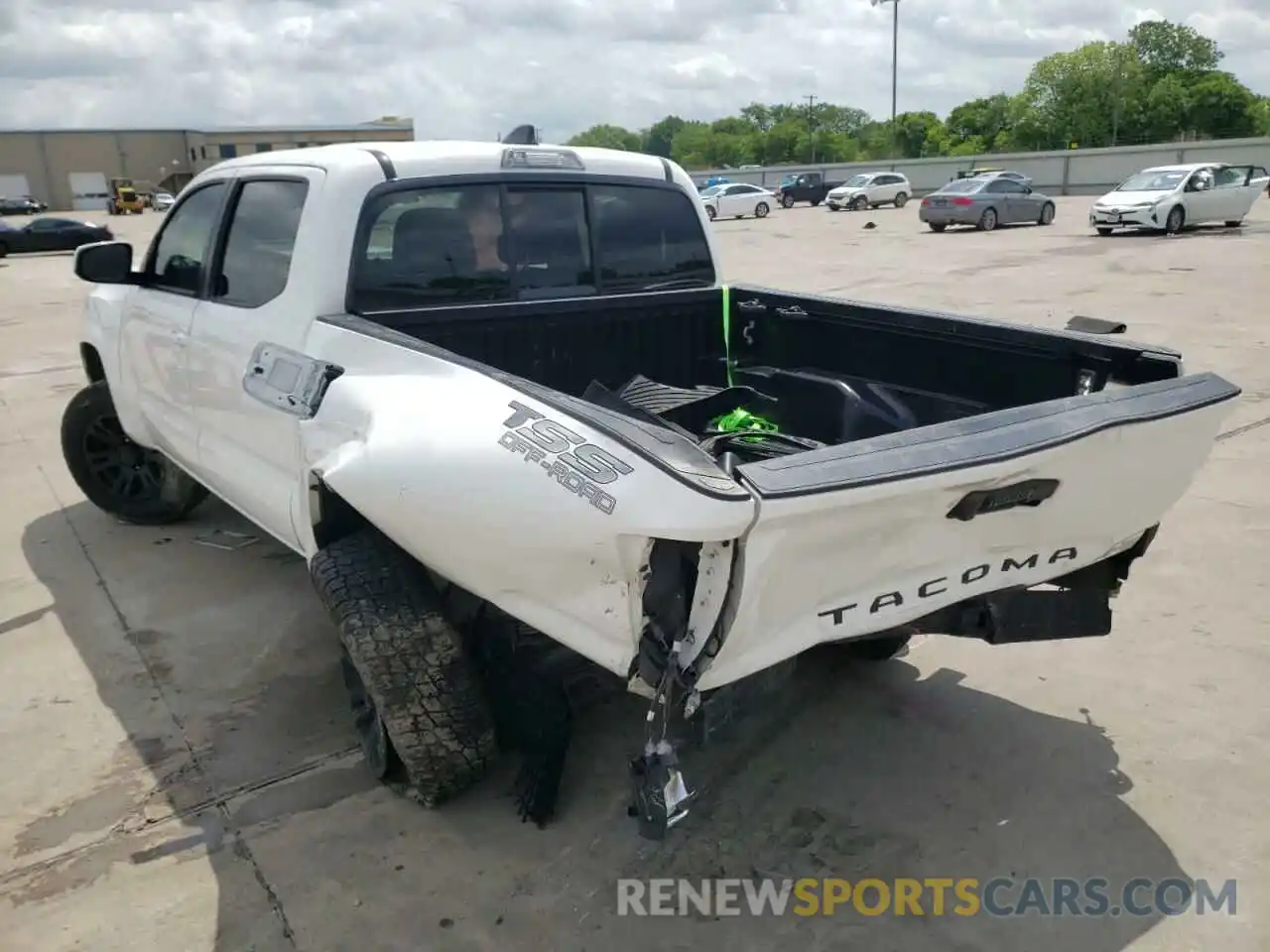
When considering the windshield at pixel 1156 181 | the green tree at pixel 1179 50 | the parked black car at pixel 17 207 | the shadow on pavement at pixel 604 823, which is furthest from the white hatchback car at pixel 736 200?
the green tree at pixel 1179 50

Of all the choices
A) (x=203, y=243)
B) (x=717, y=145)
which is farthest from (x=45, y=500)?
(x=717, y=145)

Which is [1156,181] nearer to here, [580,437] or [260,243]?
[260,243]

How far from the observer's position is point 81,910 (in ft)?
9.02

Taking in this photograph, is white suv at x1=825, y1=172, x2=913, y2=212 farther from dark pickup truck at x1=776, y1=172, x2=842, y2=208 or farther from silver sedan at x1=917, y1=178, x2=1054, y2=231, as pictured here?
silver sedan at x1=917, y1=178, x2=1054, y2=231

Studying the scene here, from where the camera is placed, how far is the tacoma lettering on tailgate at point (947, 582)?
8.11 feet

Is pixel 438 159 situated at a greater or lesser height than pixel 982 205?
greater

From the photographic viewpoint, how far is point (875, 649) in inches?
153

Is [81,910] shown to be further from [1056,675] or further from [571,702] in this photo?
[1056,675]

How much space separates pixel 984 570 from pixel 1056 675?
149 cm

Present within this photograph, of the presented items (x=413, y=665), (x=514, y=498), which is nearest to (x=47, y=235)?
(x=413, y=665)

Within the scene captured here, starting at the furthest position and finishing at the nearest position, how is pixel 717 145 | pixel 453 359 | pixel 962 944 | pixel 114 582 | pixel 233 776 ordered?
pixel 717 145, pixel 114 582, pixel 233 776, pixel 453 359, pixel 962 944

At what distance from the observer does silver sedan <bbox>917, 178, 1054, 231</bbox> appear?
89.4ft

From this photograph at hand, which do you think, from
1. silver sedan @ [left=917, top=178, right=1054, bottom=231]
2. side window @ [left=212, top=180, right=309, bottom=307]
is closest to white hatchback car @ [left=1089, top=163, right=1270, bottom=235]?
silver sedan @ [left=917, top=178, right=1054, bottom=231]

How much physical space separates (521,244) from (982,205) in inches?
1018
